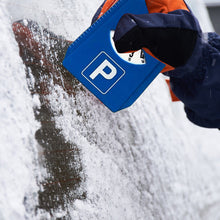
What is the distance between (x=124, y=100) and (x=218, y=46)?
1.00 feet

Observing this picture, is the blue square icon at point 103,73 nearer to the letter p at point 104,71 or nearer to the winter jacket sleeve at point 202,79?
Answer: the letter p at point 104,71

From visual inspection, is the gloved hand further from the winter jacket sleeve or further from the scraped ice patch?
the scraped ice patch

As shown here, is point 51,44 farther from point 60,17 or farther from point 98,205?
point 98,205

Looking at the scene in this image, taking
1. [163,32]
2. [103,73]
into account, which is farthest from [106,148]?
A: [163,32]

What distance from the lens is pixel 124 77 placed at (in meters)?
0.77

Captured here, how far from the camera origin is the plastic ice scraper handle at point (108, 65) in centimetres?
71

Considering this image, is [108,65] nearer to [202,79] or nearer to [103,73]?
[103,73]

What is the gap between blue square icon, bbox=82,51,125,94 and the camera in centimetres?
74

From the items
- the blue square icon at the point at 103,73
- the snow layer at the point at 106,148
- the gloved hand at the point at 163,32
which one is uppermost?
the gloved hand at the point at 163,32

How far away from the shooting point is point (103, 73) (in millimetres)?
755

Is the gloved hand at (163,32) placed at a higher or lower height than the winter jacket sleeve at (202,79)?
higher

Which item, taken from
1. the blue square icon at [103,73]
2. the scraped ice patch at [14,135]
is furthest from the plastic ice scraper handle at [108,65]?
the scraped ice patch at [14,135]

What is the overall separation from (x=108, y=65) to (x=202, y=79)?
26 cm

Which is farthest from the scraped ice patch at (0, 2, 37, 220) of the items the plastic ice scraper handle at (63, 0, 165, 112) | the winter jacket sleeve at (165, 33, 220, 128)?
the winter jacket sleeve at (165, 33, 220, 128)
